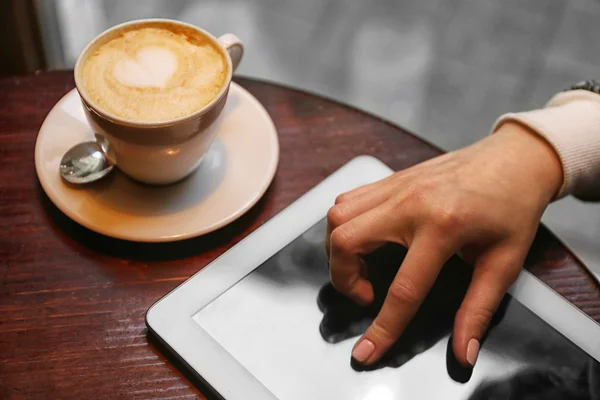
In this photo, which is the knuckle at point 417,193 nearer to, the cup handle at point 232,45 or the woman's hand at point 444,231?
the woman's hand at point 444,231

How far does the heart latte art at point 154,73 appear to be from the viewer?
21.1 inches

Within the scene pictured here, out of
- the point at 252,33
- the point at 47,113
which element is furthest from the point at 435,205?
the point at 252,33

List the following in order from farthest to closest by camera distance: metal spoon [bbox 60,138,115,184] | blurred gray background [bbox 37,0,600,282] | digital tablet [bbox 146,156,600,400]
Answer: blurred gray background [bbox 37,0,600,282], metal spoon [bbox 60,138,115,184], digital tablet [bbox 146,156,600,400]

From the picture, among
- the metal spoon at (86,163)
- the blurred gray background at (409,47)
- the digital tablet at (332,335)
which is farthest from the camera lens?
the blurred gray background at (409,47)

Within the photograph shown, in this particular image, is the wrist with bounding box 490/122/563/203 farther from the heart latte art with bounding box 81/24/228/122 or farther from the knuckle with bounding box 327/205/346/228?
the heart latte art with bounding box 81/24/228/122

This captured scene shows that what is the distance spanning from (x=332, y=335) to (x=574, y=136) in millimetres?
298

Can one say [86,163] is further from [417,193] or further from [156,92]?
[417,193]

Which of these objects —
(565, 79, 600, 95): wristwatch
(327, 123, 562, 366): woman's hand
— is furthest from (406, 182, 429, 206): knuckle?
(565, 79, 600, 95): wristwatch

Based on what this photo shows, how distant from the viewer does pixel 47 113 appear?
0.65m

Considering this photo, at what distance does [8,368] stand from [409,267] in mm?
323

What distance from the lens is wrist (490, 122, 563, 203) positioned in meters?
0.56

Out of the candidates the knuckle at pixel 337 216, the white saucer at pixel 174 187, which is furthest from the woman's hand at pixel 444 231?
the white saucer at pixel 174 187

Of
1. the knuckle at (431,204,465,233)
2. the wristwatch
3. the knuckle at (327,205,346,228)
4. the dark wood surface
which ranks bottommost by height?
the dark wood surface

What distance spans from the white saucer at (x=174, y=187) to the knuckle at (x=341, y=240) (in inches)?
4.3
